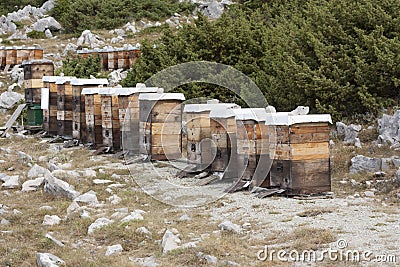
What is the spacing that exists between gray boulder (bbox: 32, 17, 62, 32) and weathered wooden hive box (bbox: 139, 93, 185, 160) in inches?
849

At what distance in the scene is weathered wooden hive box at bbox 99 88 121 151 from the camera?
1309 centimetres

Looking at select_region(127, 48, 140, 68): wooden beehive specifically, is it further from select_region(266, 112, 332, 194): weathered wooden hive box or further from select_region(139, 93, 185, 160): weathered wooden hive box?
select_region(266, 112, 332, 194): weathered wooden hive box

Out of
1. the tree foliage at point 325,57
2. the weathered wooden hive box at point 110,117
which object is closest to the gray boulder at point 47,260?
the weathered wooden hive box at point 110,117

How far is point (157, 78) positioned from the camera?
16.0 metres

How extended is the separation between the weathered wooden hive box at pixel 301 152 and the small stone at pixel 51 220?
10.1ft

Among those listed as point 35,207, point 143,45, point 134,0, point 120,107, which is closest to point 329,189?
point 35,207

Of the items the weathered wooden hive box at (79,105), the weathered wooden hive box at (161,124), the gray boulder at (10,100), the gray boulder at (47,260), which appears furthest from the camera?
the gray boulder at (10,100)

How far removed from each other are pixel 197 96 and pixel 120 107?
2735 millimetres

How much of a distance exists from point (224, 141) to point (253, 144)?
3.16ft

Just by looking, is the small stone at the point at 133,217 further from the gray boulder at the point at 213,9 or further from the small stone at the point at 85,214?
the gray boulder at the point at 213,9

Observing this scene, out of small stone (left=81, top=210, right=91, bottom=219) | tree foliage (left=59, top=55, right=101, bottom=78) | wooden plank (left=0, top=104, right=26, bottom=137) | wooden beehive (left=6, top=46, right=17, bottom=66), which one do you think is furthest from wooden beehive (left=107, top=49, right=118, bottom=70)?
small stone (left=81, top=210, right=91, bottom=219)

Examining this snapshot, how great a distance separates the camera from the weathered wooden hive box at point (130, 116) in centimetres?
1262

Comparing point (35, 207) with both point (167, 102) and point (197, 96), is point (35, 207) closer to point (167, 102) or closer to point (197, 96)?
point (167, 102)

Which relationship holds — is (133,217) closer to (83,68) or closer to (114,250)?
(114,250)
